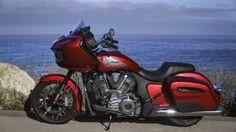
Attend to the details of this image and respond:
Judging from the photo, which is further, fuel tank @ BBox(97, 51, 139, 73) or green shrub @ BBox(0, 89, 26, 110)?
green shrub @ BBox(0, 89, 26, 110)

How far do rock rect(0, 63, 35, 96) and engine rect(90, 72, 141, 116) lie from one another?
2760mm

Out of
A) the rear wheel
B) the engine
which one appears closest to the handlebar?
the engine

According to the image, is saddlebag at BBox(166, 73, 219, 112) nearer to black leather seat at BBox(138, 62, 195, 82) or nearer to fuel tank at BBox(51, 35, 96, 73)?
black leather seat at BBox(138, 62, 195, 82)

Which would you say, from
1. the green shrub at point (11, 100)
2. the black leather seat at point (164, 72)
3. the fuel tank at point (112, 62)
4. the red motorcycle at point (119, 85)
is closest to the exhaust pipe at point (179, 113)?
the red motorcycle at point (119, 85)

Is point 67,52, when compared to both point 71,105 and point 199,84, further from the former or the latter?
point 199,84

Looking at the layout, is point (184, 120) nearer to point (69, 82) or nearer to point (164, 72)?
point (164, 72)

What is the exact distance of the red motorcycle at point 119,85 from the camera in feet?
22.4

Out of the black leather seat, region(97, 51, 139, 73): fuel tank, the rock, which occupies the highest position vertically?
region(97, 51, 139, 73): fuel tank

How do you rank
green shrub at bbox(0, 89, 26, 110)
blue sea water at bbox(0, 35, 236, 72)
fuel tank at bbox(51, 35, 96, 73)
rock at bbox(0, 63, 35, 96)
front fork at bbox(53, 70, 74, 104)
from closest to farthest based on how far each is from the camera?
fuel tank at bbox(51, 35, 96, 73) < front fork at bbox(53, 70, 74, 104) < green shrub at bbox(0, 89, 26, 110) < rock at bbox(0, 63, 35, 96) < blue sea water at bbox(0, 35, 236, 72)

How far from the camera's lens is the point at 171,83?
6.89 metres

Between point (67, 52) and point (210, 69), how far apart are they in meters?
5.86

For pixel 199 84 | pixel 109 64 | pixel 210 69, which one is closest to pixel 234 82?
pixel 210 69

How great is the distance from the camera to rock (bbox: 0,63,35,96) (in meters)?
9.31

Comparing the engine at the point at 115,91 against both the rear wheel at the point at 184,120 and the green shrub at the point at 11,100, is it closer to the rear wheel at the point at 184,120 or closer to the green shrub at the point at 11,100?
the rear wheel at the point at 184,120
